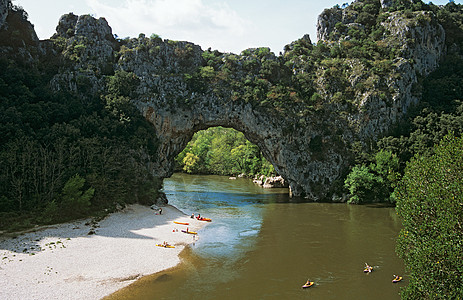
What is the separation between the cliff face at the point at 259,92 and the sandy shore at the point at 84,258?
2089cm

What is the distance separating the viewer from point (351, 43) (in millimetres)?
64625

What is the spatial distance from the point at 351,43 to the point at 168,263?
5946 cm

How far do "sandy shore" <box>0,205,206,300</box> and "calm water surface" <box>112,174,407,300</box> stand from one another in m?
1.62

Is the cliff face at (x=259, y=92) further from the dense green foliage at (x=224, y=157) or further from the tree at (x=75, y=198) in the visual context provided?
the dense green foliage at (x=224, y=157)


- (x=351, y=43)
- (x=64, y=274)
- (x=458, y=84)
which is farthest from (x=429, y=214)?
(x=351, y=43)

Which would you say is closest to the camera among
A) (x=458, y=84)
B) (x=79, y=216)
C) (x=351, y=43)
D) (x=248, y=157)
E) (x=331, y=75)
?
(x=79, y=216)

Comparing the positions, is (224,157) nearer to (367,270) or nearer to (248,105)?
(248,105)

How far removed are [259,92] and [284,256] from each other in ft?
117

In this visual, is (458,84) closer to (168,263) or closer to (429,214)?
(429,214)

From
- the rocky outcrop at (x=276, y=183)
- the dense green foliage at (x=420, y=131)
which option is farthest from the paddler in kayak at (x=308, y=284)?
the rocky outcrop at (x=276, y=183)

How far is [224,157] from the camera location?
9050 centimetres

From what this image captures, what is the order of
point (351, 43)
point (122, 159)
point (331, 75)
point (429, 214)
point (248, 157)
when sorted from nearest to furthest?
point (429, 214) → point (122, 159) → point (331, 75) → point (351, 43) → point (248, 157)

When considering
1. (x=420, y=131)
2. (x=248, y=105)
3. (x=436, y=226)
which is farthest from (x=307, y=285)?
(x=420, y=131)

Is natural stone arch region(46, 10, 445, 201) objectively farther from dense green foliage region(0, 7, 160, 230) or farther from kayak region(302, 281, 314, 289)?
kayak region(302, 281, 314, 289)
